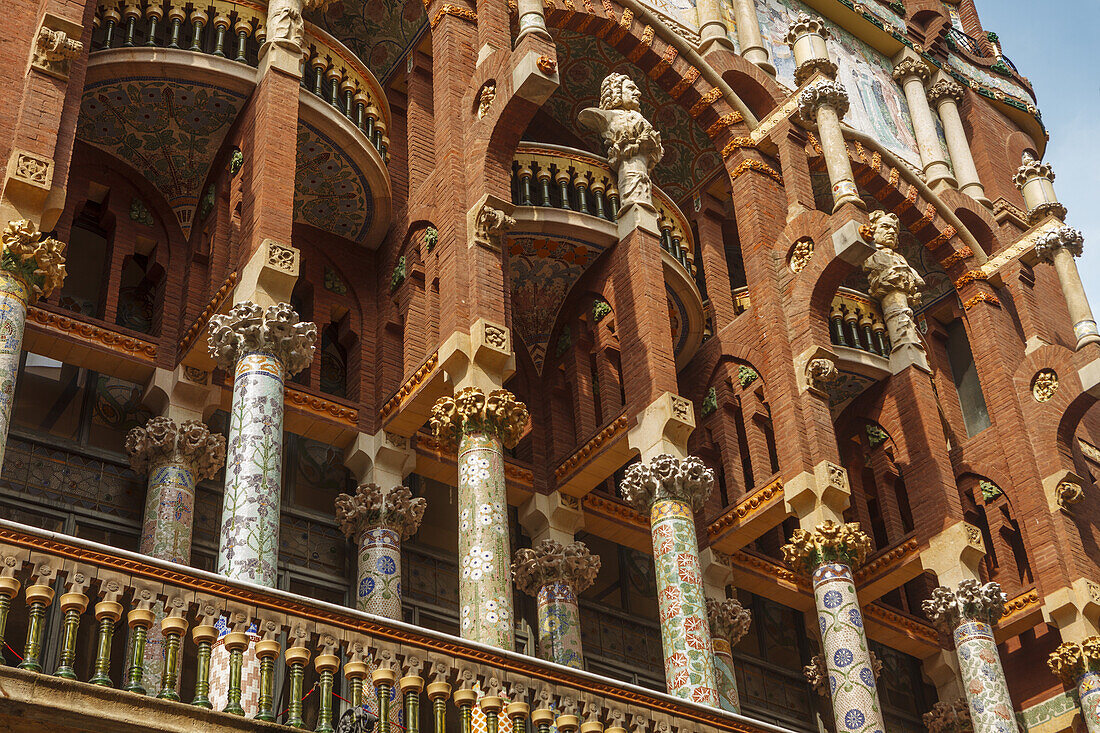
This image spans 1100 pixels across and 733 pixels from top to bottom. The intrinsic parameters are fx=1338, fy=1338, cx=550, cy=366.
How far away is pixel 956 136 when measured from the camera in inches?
864

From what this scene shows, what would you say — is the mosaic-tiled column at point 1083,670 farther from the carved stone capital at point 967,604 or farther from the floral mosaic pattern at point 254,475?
the floral mosaic pattern at point 254,475

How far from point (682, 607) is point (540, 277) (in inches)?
199

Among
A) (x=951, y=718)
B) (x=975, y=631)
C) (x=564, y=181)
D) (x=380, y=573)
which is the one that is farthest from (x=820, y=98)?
(x=380, y=573)

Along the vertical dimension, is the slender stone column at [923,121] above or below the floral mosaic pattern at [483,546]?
above

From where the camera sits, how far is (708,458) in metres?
15.9

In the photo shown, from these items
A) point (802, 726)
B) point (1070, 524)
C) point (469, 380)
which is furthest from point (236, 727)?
point (1070, 524)

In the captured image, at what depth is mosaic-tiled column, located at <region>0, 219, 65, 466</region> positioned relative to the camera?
9539mm

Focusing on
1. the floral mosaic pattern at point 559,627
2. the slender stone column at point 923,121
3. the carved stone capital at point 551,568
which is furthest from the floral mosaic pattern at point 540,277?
the slender stone column at point 923,121

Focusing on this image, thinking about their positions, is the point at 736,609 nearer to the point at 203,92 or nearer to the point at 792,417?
the point at 792,417

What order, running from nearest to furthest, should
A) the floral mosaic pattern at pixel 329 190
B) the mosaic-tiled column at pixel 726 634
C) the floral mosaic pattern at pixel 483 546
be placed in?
the floral mosaic pattern at pixel 483 546
the floral mosaic pattern at pixel 329 190
the mosaic-tiled column at pixel 726 634

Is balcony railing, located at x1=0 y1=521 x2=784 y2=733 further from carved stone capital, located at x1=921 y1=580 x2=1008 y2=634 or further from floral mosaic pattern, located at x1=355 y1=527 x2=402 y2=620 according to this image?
carved stone capital, located at x1=921 y1=580 x2=1008 y2=634

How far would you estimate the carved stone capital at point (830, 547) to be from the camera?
527 inches

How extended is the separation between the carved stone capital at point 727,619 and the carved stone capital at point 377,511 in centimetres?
354

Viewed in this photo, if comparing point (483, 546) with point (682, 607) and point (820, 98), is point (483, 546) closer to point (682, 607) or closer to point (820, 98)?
point (682, 607)
